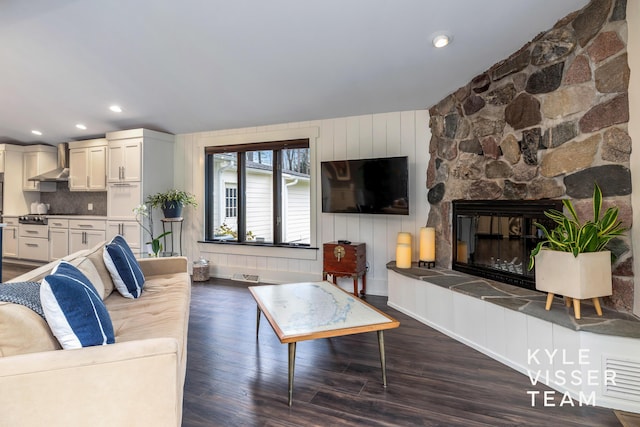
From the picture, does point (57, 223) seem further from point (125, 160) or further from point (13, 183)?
point (125, 160)

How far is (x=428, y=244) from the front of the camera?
3557 millimetres

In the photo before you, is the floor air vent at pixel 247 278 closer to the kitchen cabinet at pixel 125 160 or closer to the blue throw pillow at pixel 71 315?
the kitchen cabinet at pixel 125 160

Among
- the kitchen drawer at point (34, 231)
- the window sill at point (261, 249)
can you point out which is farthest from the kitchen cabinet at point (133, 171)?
the kitchen drawer at point (34, 231)

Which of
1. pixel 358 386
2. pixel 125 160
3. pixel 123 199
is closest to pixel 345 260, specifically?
pixel 358 386

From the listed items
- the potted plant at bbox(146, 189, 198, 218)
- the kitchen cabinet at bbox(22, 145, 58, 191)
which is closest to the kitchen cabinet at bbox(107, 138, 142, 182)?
the potted plant at bbox(146, 189, 198, 218)

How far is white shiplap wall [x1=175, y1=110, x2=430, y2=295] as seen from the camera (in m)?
3.96

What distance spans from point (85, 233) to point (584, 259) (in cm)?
640

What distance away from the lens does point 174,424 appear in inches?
49.7

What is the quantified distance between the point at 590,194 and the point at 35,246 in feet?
25.8

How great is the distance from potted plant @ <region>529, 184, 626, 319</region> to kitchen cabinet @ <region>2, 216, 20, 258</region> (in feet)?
26.6

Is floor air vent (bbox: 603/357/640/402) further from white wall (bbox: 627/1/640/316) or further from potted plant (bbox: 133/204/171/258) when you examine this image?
potted plant (bbox: 133/204/171/258)

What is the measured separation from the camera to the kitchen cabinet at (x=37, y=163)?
6.14m

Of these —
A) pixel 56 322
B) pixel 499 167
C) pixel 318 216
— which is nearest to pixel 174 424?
pixel 56 322

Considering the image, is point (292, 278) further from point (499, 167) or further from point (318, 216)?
point (499, 167)
